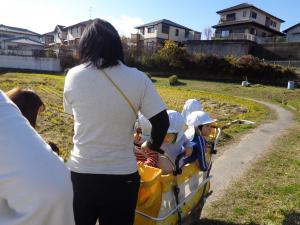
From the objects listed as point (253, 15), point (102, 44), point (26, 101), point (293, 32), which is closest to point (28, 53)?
point (253, 15)

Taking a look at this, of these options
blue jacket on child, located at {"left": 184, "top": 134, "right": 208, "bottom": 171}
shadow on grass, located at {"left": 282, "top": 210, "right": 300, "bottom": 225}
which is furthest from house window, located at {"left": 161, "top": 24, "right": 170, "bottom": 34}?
blue jacket on child, located at {"left": 184, "top": 134, "right": 208, "bottom": 171}

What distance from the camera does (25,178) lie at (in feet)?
3.68

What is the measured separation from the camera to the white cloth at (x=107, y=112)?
6.63 feet

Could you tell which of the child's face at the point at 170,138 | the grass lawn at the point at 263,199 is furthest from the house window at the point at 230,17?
the child's face at the point at 170,138

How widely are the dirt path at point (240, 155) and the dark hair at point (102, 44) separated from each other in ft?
9.86

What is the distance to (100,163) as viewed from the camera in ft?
6.82

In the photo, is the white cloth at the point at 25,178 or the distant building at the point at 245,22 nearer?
the white cloth at the point at 25,178

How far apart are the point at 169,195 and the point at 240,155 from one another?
4.05m

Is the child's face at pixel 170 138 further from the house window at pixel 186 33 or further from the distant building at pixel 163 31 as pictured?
the house window at pixel 186 33

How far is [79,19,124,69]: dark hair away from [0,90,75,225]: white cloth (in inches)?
35.4

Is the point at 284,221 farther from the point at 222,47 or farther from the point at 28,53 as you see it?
the point at 28,53

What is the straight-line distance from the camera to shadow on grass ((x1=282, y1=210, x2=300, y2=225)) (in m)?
3.90

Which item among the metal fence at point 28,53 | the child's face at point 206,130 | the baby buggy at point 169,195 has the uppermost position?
the metal fence at point 28,53

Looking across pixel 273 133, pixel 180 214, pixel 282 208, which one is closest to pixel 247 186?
pixel 282 208
